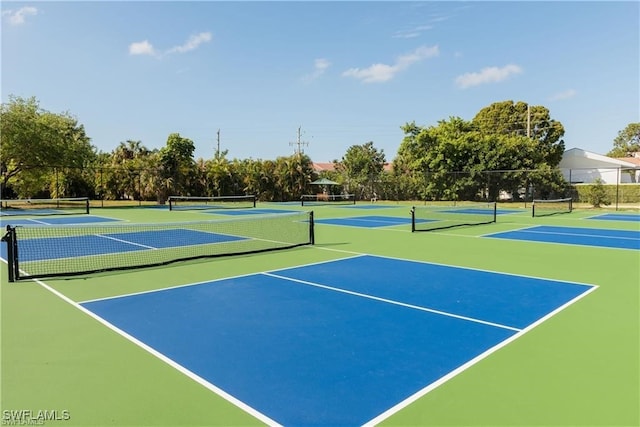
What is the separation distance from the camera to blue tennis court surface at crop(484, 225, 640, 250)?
12500mm

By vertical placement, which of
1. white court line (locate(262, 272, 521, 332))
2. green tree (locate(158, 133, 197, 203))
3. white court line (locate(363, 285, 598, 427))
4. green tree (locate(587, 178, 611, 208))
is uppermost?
green tree (locate(158, 133, 197, 203))

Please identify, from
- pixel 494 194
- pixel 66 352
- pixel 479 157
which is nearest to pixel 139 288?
pixel 66 352

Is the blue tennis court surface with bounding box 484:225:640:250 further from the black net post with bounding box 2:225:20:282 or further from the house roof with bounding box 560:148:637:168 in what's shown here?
the house roof with bounding box 560:148:637:168

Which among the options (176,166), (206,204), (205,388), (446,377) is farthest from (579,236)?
(176,166)

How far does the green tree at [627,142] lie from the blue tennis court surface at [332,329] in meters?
90.3

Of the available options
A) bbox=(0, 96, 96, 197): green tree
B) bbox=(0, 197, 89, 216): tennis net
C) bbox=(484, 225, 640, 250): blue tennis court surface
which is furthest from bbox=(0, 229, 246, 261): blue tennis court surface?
bbox=(0, 96, 96, 197): green tree

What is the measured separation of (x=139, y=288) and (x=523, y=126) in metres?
53.2

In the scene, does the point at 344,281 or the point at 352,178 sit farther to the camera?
the point at 352,178

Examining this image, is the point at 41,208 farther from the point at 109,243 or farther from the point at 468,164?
the point at 468,164

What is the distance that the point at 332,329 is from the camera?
5129 millimetres

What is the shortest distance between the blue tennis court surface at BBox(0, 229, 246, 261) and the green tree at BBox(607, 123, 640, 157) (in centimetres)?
8809

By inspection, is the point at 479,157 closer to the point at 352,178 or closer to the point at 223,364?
the point at 352,178

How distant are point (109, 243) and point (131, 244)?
65 cm

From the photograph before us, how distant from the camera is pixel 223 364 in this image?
13.6 feet
